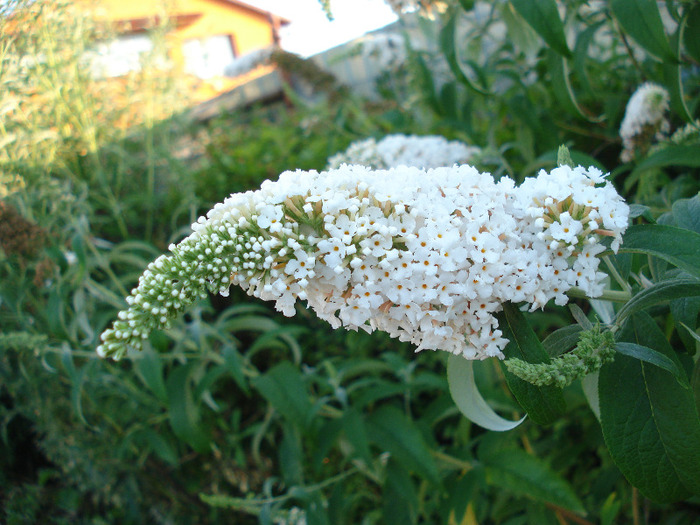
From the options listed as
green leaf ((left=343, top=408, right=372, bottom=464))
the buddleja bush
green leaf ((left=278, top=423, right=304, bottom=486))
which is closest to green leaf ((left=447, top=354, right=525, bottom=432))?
the buddleja bush

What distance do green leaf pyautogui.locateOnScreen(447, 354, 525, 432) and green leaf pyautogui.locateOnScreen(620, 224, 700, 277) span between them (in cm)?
37

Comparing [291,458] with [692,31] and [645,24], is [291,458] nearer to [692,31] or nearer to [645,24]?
[645,24]

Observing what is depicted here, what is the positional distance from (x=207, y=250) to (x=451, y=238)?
405mm

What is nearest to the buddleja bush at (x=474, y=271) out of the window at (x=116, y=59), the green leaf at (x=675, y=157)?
the green leaf at (x=675, y=157)

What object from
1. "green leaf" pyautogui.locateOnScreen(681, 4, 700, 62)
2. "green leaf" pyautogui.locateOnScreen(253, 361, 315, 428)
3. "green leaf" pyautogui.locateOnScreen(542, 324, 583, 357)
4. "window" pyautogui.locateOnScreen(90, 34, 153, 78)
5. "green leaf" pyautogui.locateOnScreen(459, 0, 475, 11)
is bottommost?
"green leaf" pyautogui.locateOnScreen(253, 361, 315, 428)

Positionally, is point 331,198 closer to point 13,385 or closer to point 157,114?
point 13,385

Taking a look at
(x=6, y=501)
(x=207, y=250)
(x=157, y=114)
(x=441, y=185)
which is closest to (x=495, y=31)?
(x=157, y=114)

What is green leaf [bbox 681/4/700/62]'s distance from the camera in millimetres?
1414

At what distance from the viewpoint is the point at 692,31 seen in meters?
1.44

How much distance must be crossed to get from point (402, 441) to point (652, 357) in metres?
0.92

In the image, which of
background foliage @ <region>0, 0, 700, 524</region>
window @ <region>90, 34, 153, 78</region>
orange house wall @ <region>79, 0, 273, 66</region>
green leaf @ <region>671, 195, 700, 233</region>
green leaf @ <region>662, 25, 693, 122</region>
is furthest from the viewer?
orange house wall @ <region>79, 0, 273, 66</region>

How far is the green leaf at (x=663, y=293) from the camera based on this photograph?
91 cm

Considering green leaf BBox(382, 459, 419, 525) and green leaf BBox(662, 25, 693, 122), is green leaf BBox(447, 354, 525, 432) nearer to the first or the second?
green leaf BBox(382, 459, 419, 525)

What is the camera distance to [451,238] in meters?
0.90
